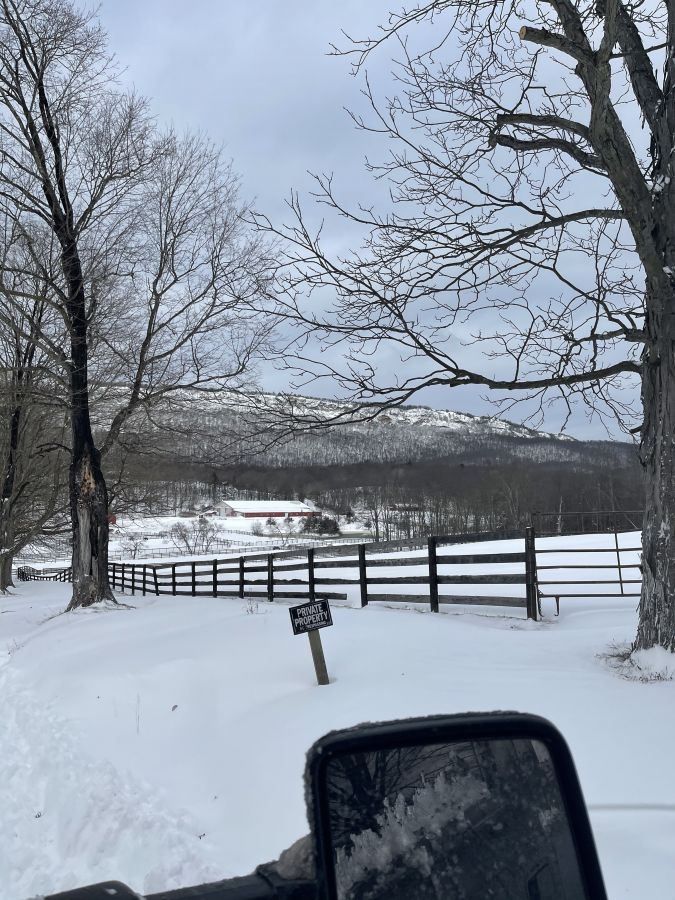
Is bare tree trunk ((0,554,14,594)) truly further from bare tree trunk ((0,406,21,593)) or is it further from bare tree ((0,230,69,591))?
bare tree trunk ((0,406,21,593))

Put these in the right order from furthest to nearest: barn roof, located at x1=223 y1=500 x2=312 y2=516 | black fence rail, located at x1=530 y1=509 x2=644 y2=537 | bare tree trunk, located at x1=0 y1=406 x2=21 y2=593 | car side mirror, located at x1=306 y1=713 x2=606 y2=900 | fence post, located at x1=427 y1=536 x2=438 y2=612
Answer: barn roof, located at x1=223 y1=500 x2=312 y2=516, bare tree trunk, located at x1=0 y1=406 x2=21 y2=593, black fence rail, located at x1=530 y1=509 x2=644 y2=537, fence post, located at x1=427 y1=536 x2=438 y2=612, car side mirror, located at x1=306 y1=713 x2=606 y2=900

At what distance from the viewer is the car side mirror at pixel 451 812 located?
1379 mm

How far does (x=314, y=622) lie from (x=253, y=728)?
110cm

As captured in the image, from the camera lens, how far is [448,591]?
16328mm

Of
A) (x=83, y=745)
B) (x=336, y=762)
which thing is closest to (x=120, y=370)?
(x=83, y=745)

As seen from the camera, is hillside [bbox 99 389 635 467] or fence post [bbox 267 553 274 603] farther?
fence post [bbox 267 553 274 603]

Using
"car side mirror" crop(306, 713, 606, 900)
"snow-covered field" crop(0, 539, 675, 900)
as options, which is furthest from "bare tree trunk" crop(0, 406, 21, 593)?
"car side mirror" crop(306, 713, 606, 900)

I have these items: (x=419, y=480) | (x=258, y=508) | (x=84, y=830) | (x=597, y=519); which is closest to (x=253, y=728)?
(x=84, y=830)

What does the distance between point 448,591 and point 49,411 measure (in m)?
15.3

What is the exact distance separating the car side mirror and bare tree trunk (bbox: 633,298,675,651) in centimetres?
582

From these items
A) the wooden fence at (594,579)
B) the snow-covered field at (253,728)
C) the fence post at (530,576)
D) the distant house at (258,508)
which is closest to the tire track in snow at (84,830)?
the snow-covered field at (253,728)

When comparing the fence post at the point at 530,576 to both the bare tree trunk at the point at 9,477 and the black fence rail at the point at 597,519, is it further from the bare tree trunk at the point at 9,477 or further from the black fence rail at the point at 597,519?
the bare tree trunk at the point at 9,477

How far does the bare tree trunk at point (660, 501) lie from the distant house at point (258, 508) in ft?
409

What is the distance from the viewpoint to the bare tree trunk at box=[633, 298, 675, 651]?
6.80m
